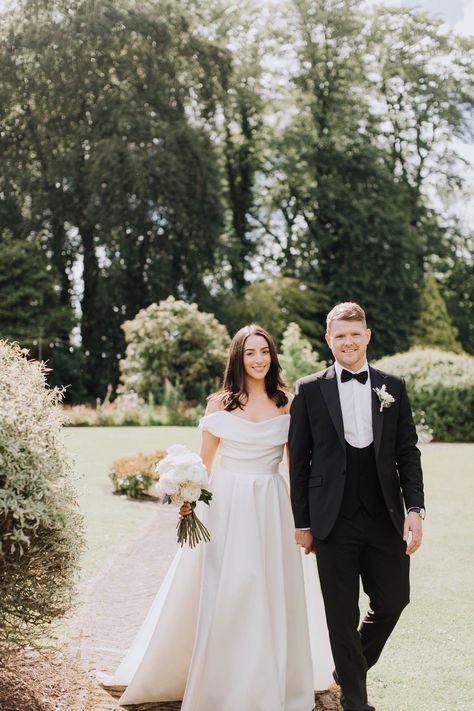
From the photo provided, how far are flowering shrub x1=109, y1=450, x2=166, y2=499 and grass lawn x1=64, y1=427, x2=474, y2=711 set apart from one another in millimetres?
240

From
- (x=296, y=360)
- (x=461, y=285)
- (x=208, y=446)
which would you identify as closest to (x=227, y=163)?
(x=461, y=285)

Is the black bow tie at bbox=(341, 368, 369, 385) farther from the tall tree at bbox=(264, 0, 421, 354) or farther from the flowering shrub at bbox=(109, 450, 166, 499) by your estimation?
the tall tree at bbox=(264, 0, 421, 354)

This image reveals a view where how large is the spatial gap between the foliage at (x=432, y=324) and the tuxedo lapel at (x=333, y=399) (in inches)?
1083

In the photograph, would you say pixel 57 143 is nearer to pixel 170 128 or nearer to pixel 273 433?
pixel 170 128

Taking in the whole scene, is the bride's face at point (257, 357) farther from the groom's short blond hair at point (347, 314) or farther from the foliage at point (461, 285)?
the foliage at point (461, 285)

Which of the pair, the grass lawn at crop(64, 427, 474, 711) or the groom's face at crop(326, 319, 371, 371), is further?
the grass lawn at crop(64, 427, 474, 711)

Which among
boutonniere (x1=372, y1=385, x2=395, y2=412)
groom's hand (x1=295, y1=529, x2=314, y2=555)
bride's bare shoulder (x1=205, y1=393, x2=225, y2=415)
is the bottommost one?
groom's hand (x1=295, y1=529, x2=314, y2=555)

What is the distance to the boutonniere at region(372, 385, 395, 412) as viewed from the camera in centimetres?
370

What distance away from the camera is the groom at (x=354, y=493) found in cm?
363

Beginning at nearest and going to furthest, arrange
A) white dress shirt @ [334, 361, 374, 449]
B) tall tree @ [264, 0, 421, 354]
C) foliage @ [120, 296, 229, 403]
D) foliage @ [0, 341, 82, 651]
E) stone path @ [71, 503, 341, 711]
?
foliage @ [0, 341, 82, 651]
white dress shirt @ [334, 361, 374, 449]
stone path @ [71, 503, 341, 711]
foliage @ [120, 296, 229, 403]
tall tree @ [264, 0, 421, 354]

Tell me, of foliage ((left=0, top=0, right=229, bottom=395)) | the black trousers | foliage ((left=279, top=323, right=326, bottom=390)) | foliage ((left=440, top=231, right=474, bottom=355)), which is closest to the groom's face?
the black trousers

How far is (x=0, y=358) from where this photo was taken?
3832mm

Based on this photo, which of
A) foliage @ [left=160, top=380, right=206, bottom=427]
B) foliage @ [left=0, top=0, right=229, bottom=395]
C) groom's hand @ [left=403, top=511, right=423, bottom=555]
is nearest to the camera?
groom's hand @ [left=403, top=511, right=423, bottom=555]

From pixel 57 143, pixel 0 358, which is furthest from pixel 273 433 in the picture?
pixel 57 143
